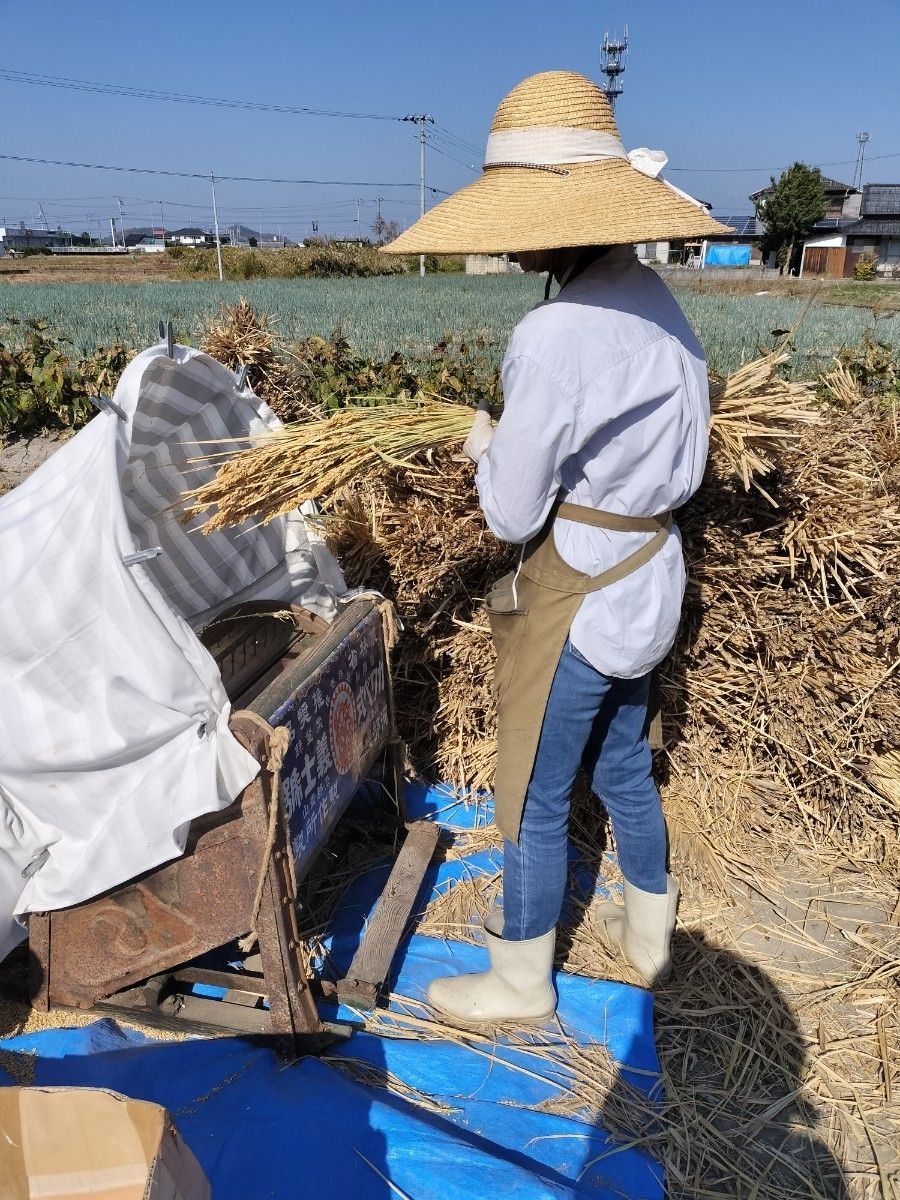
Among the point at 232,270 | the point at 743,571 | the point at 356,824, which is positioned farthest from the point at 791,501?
the point at 232,270

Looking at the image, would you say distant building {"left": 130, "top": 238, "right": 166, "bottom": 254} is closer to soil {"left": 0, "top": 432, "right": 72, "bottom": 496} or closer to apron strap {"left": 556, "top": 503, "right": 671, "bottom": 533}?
soil {"left": 0, "top": 432, "right": 72, "bottom": 496}

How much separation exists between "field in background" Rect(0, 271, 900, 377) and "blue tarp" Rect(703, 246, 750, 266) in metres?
20.4

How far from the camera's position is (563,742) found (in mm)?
1654

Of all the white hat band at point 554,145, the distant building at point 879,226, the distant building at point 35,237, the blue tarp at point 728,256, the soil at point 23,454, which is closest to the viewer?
the white hat band at point 554,145

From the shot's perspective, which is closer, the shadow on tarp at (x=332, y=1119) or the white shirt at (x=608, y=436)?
the white shirt at (x=608, y=436)

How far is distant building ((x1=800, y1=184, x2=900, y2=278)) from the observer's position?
139ft

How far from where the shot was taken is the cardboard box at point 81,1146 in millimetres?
1088

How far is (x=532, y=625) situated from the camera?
1592mm

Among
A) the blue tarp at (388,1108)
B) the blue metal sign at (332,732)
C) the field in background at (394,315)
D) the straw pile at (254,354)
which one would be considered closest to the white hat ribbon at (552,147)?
the blue metal sign at (332,732)

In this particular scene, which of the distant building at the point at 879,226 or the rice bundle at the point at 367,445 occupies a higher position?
the distant building at the point at 879,226

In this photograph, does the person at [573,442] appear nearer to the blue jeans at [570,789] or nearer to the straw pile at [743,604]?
the blue jeans at [570,789]

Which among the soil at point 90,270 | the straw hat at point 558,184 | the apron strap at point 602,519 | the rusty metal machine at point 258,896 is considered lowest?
the rusty metal machine at point 258,896

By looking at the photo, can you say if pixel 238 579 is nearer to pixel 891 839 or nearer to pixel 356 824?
pixel 356 824

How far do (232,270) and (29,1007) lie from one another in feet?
102
